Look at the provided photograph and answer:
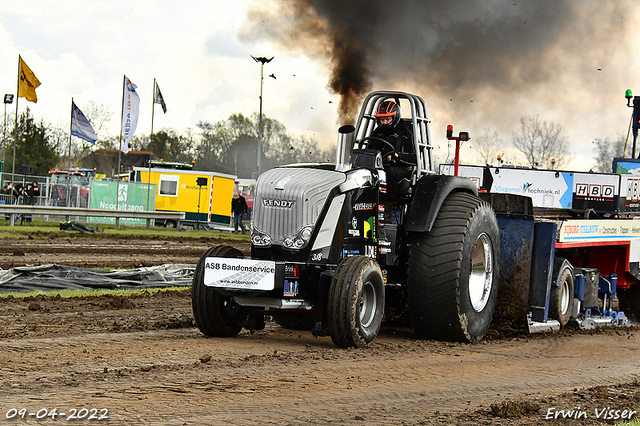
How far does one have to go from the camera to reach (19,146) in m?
Answer: 59.9

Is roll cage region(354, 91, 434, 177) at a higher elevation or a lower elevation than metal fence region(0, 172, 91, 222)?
higher

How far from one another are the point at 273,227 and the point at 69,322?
9.06ft

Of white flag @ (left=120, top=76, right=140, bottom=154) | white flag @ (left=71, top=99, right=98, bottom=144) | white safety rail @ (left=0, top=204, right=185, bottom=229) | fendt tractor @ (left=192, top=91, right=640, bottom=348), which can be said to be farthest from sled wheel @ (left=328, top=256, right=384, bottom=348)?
white flag @ (left=71, top=99, right=98, bottom=144)

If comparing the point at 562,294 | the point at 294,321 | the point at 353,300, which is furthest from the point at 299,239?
the point at 562,294

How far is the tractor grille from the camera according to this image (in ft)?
23.3

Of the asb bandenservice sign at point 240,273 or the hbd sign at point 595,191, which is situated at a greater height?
the hbd sign at point 595,191

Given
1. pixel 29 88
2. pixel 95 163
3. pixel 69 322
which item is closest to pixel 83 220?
pixel 29 88

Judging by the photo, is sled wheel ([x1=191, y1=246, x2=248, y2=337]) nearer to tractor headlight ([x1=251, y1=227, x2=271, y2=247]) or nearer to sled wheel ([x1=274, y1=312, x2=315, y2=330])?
tractor headlight ([x1=251, y1=227, x2=271, y2=247])

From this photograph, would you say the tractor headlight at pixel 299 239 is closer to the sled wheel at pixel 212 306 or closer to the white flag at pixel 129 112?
the sled wheel at pixel 212 306

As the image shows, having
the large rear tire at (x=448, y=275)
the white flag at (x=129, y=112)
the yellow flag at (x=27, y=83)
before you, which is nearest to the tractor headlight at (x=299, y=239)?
the large rear tire at (x=448, y=275)

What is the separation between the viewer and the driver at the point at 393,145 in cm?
818

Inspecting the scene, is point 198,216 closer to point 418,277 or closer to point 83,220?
point 83,220

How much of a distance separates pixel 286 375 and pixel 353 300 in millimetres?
1215

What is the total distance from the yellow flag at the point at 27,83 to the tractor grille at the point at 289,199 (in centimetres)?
2751
